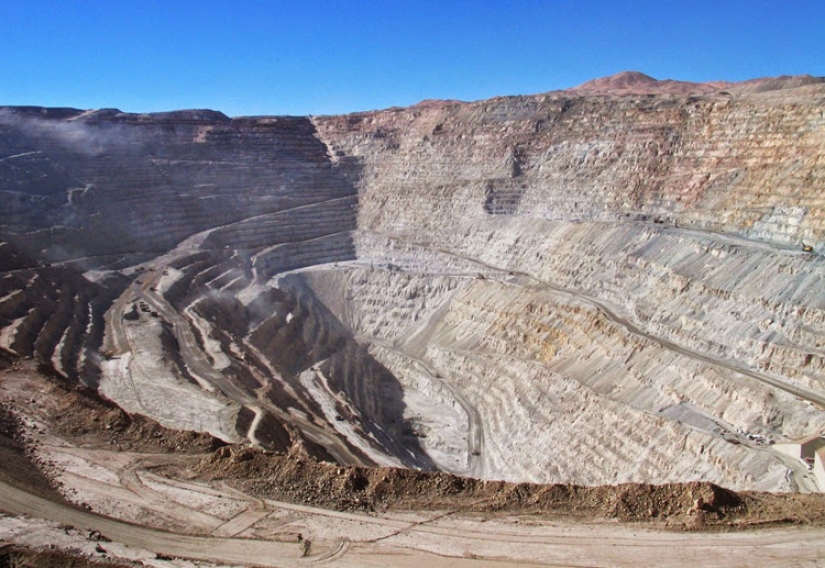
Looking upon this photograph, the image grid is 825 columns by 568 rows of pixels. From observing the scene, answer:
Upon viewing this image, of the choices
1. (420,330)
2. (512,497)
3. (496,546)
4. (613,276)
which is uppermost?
(613,276)

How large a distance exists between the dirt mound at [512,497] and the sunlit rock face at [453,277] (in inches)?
409

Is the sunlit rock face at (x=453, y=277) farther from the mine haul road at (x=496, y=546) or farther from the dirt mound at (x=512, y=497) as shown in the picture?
the mine haul road at (x=496, y=546)

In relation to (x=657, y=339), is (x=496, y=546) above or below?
below

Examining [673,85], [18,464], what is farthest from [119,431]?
[673,85]

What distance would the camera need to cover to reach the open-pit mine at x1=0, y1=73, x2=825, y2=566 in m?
20.4

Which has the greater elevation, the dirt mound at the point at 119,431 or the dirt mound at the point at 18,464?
the dirt mound at the point at 119,431

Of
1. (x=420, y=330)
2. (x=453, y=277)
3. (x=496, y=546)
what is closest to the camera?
(x=496, y=546)

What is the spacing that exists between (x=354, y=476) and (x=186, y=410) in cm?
1829

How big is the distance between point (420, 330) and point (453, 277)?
250 inches

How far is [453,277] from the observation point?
70500 millimetres

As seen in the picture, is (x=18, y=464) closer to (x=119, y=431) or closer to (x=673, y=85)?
(x=119, y=431)

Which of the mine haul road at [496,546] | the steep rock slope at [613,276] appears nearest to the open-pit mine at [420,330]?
the mine haul road at [496,546]

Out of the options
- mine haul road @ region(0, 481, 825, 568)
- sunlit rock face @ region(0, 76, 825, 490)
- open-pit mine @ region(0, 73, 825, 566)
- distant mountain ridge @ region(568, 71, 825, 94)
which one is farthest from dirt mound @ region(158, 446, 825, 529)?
distant mountain ridge @ region(568, 71, 825, 94)

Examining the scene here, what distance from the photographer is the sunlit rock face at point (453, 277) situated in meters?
39.7
